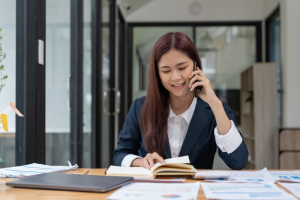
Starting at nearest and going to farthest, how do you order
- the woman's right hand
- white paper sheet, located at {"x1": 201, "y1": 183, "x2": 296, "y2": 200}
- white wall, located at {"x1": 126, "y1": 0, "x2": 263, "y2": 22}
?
white paper sheet, located at {"x1": 201, "y1": 183, "x2": 296, "y2": 200}
the woman's right hand
white wall, located at {"x1": 126, "y1": 0, "x2": 263, "y2": 22}

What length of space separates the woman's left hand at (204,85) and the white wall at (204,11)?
3.86 meters

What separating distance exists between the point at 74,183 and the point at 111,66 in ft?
10.7

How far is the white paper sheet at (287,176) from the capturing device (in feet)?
3.39

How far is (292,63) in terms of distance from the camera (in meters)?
3.85

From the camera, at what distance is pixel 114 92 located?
420cm

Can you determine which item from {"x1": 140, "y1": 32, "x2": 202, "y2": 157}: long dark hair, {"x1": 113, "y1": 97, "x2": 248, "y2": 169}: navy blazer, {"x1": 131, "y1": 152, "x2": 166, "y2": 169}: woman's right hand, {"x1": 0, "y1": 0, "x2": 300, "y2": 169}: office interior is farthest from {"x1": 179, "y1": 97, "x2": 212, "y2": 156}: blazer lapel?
{"x1": 0, "y1": 0, "x2": 300, "y2": 169}: office interior

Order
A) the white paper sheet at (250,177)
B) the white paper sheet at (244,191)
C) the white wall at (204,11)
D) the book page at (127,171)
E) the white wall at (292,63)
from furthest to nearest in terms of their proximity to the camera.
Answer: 1. the white wall at (204,11)
2. the white wall at (292,63)
3. the book page at (127,171)
4. the white paper sheet at (250,177)
5. the white paper sheet at (244,191)

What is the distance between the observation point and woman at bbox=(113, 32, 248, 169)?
5.03 ft

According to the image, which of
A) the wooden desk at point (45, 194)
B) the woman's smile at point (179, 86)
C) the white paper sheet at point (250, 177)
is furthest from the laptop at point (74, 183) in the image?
the woman's smile at point (179, 86)

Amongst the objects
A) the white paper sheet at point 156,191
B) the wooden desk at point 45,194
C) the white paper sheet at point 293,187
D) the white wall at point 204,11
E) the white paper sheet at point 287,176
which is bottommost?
the white paper sheet at point 287,176

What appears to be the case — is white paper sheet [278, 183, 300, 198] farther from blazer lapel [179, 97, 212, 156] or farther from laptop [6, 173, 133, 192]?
blazer lapel [179, 97, 212, 156]

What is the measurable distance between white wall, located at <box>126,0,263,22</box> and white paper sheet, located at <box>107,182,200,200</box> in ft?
15.0

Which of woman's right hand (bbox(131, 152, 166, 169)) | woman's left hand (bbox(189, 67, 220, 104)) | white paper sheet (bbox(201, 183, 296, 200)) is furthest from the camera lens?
woman's left hand (bbox(189, 67, 220, 104))

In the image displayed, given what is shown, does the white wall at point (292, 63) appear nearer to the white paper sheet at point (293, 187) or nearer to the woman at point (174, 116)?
the woman at point (174, 116)
